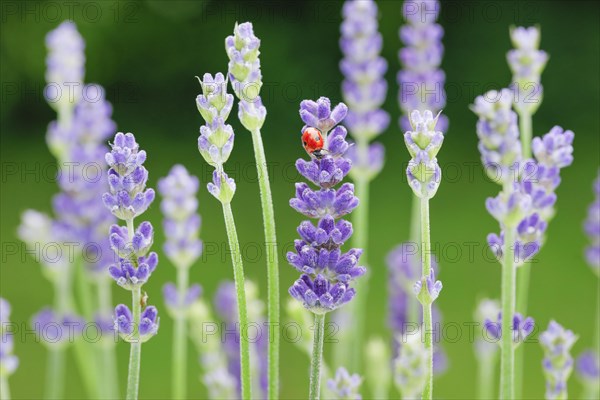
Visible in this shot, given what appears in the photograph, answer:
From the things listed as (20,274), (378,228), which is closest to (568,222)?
(378,228)

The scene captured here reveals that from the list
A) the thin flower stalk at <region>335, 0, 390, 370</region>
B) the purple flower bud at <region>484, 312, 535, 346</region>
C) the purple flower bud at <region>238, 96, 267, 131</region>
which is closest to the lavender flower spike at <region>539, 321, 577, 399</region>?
the purple flower bud at <region>484, 312, 535, 346</region>

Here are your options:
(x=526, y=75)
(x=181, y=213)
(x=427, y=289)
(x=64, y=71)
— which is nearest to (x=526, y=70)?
Result: (x=526, y=75)

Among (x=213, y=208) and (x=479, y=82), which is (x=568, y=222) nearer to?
(x=479, y=82)

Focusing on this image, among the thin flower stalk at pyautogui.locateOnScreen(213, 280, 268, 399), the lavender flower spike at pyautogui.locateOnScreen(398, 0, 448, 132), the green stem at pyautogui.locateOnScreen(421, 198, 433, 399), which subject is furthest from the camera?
the lavender flower spike at pyautogui.locateOnScreen(398, 0, 448, 132)

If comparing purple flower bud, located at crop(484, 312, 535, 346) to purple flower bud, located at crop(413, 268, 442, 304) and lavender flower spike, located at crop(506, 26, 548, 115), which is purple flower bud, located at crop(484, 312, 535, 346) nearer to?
purple flower bud, located at crop(413, 268, 442, 304)

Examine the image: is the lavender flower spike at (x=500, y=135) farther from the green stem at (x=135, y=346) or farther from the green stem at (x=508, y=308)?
the green stem at (x=135, y=346)

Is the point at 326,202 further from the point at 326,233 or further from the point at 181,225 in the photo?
the point at 181,225
